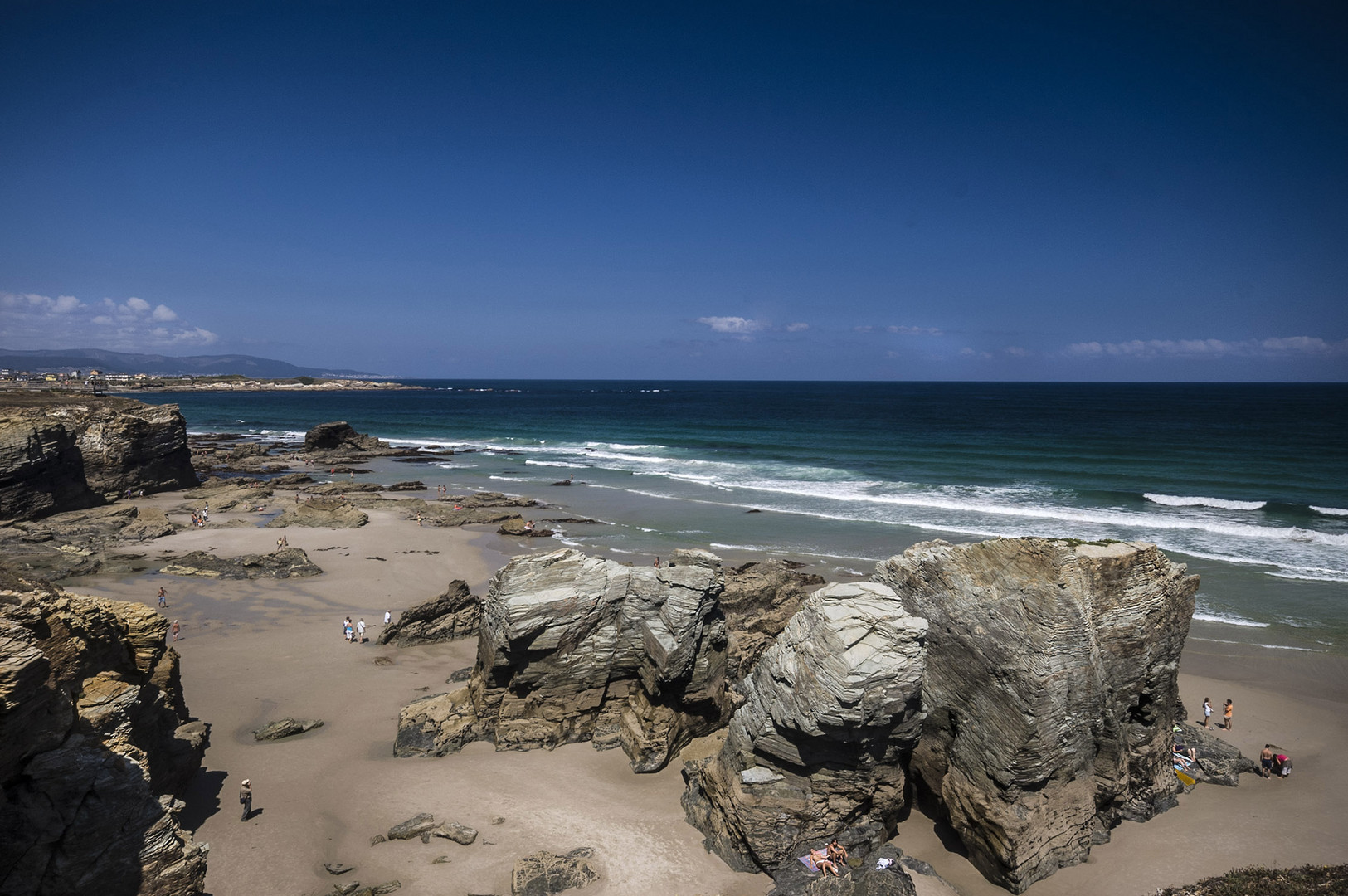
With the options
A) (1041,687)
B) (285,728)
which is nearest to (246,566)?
(285,728)

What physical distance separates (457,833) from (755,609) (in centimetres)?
800

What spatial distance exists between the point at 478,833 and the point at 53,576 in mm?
18568

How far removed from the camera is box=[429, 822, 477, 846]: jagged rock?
29.3 feet

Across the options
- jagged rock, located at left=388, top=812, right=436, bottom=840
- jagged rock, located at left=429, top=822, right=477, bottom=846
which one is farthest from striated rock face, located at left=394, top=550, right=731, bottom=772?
jagged rock, located at left=429, top=822, right=477, bottom=846

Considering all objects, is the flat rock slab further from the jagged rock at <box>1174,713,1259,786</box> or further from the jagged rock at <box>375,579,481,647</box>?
the jagged rock at <box>1174,713,1259,786</box>

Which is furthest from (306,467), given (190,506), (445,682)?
(445,682)

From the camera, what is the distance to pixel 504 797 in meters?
9.89

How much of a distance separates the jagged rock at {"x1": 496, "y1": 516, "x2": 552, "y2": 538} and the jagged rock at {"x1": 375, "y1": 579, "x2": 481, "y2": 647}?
11.1 m

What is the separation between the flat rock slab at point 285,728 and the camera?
Result: 39.2 ft

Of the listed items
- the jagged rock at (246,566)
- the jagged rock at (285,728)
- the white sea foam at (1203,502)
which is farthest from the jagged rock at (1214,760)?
the white sea foam at (1203,502)

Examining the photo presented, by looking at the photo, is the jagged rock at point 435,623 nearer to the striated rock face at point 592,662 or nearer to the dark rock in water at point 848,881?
the striated rock face at point 592,662

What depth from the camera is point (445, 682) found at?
14.3 m

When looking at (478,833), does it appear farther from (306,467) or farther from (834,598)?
(306,467)

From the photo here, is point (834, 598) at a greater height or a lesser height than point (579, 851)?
greater
